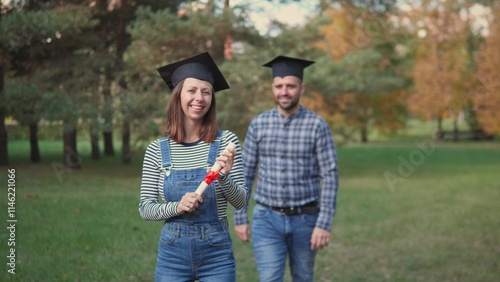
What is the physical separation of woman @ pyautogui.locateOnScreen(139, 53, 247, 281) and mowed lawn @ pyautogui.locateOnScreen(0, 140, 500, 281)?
334cm

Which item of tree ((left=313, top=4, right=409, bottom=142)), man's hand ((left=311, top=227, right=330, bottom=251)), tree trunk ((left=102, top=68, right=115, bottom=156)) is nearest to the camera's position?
man's hand ((left=311, top=227, right=330, bottom=251))

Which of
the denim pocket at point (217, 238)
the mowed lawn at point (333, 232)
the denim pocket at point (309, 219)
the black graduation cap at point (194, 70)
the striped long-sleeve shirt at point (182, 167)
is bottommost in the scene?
the mowed lawn at point (333, 232)

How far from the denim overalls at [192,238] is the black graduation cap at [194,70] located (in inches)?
15.9

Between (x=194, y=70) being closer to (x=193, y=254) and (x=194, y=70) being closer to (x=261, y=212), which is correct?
(x=193, y=254)

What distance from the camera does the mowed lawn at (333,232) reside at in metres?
7.18

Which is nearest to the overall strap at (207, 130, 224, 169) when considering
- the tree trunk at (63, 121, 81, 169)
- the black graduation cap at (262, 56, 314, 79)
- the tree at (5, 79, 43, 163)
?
the black graduation cap at (262, 56, 314, 79)

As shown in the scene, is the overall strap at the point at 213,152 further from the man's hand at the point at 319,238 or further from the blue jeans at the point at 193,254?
the man's hand at the point at 319,238

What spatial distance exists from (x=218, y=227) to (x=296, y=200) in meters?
1.45

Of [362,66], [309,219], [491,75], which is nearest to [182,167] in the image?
[309,219]

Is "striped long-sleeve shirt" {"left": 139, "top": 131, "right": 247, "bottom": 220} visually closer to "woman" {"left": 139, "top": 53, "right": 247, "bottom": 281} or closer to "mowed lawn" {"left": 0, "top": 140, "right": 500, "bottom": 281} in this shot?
"woman" {"left": 139, "top": 53, "right": 247, "bottom": 281}

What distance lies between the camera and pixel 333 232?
33.9 ft

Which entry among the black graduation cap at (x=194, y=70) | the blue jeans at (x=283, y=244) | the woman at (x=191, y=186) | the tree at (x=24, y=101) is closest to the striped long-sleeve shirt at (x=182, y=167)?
the woman at (x=191, y=186)

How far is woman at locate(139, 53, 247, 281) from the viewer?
3.31 meters

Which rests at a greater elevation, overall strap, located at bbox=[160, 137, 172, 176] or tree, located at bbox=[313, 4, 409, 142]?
tree, located at bbox=[313, 4, 409, 142]
